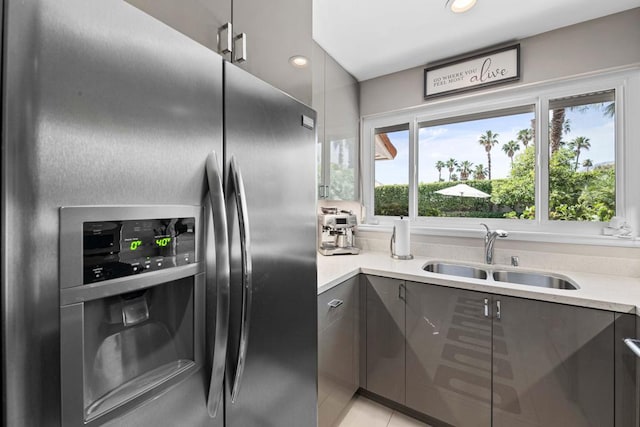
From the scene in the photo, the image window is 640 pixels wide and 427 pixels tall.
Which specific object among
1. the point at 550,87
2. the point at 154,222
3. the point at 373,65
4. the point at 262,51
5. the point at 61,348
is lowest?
the point at 61,348

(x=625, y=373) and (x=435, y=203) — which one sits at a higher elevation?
(x=435, y=203)

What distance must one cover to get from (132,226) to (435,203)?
2.37 metres

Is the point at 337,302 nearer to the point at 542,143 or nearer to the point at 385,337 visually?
the point at 385,337

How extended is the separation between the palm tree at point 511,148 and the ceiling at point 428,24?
724mm

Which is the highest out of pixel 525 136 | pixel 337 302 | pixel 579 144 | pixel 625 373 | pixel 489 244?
pixel 525 136

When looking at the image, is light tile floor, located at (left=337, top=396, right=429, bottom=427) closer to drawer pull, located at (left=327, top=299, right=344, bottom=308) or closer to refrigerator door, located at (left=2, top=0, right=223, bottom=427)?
drawer pull, located at (left=327, top=299, right=344, bottom=308)

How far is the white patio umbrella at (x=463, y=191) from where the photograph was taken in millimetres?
2301

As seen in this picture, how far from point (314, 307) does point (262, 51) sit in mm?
945

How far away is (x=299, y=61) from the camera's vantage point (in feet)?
3.81

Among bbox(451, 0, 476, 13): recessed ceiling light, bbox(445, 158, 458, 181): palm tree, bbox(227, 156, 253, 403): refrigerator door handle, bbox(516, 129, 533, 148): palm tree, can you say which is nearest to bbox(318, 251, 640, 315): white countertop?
bbox(227, 156, 253, 403): refrigerator door handle

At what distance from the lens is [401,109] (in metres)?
2.50

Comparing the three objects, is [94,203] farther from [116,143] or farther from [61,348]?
[61,348]

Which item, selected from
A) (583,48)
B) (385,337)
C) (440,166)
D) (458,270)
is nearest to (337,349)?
(385,337)

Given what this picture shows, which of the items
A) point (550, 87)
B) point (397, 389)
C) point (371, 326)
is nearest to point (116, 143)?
point (371, 326)
